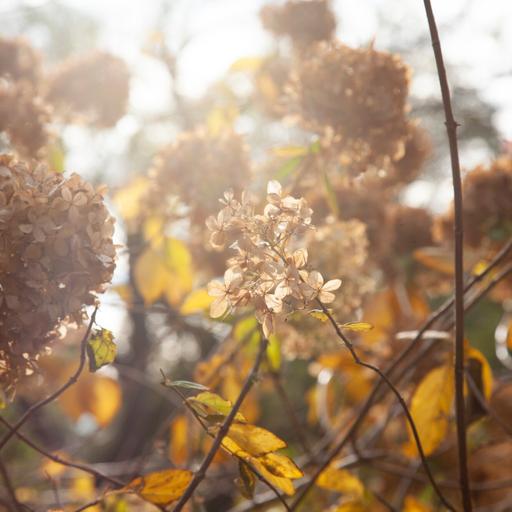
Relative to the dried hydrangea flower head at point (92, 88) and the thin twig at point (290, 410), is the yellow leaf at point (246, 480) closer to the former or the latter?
the thin twig at point (290, 410)

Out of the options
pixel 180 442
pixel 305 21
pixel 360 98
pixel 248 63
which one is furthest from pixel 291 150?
pixel 180 442

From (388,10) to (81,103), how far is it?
6.57ft

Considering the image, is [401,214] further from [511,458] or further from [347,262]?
[511,458]

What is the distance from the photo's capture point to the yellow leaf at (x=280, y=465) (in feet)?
1.70

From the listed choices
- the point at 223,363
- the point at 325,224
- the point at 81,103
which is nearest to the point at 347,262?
the point at 325,224

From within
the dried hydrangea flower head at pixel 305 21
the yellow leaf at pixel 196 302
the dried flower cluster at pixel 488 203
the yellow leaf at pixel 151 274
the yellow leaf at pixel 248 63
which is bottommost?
the yellow leaf at pixel 196 302

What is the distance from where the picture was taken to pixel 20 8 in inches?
136

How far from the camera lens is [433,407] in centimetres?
74

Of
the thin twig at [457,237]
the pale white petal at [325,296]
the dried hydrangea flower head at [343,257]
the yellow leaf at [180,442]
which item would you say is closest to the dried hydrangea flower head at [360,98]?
the dried hydrangea flower head at [343,257]

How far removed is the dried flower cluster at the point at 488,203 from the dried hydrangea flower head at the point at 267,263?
65 centimetres

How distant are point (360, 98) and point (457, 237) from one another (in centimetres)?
31

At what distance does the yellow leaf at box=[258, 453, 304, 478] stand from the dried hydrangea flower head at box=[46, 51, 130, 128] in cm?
73

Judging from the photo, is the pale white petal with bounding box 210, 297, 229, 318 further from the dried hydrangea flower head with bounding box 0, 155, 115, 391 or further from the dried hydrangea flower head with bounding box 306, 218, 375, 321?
the dried hydrangea flower head with bounding box 306, 218, 375, 321

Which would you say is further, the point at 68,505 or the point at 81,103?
the point at 68,505
